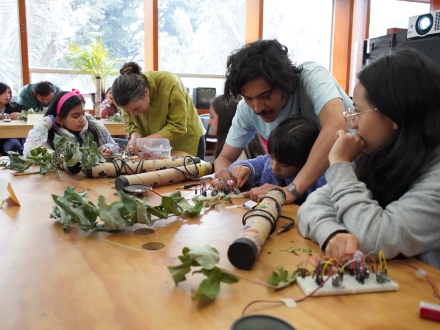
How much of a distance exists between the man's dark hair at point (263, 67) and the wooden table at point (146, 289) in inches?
25.2

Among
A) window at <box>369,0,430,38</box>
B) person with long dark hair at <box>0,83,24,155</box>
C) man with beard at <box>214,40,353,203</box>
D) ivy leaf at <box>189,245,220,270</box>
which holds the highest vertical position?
window at <box>369,0,430,38</box>

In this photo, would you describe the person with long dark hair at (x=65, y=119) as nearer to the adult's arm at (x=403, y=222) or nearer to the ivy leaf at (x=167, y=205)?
the ivy leaf at (x=167, y=205)

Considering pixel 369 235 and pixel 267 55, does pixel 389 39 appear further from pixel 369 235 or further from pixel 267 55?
pixel 369 235

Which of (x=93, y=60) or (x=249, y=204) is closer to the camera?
(x=249, y=204)

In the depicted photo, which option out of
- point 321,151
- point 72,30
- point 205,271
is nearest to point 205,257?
point 205,271

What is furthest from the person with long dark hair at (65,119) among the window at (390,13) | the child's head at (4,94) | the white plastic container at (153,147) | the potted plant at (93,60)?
the window at (390,13)

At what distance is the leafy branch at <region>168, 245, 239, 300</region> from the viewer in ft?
2.23

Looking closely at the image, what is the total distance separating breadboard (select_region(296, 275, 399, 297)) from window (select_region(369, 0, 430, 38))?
7223 mm

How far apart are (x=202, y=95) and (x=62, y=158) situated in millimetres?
4213

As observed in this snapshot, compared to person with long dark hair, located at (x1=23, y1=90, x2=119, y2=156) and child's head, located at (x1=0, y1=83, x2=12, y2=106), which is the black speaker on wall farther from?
person with long dark hair, located at (x1=23, y1=90, x2=119, y2=156)

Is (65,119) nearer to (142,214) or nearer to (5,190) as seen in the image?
(5,190)

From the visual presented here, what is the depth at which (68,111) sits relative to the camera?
257 cm

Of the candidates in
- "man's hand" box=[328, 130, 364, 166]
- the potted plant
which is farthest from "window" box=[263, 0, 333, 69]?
"man's hand" box=[328, 130, 364, 166]

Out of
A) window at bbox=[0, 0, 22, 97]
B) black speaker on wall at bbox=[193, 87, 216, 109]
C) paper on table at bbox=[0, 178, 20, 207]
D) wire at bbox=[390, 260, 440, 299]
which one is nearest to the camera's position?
wire at bbox=[390, 260, 440, 299]
